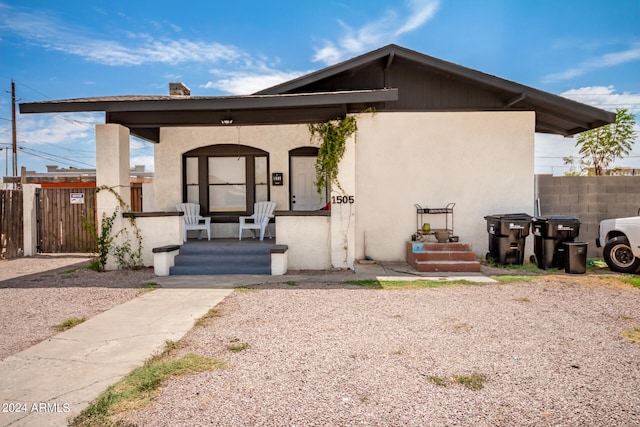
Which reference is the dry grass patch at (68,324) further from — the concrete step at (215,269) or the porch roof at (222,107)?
the porch roof at (222,107)

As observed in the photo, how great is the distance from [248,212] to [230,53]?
640 cm

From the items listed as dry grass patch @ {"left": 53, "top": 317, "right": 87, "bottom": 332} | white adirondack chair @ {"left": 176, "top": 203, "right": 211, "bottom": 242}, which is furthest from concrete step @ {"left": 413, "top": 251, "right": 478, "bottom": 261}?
dry grass patch @ {"left": 53, "top": 317, "right": 87, "bottom": 332}

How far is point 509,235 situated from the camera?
8.52m

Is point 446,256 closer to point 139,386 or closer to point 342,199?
point 342,199

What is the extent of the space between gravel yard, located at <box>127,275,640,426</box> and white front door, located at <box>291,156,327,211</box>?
4.97 metres

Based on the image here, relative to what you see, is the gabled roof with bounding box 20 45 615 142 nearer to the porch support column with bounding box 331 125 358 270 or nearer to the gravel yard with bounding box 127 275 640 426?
the porch support column with bounding box 331 125 358 270

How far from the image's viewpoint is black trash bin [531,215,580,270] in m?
8.20

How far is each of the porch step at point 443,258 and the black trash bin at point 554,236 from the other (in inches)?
54.6

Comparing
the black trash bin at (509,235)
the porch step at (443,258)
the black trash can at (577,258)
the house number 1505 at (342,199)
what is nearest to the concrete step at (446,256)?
the porch step at (443,258)

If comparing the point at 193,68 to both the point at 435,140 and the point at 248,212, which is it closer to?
the point at 248,212

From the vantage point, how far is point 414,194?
9445 mm

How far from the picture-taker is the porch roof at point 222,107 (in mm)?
7426

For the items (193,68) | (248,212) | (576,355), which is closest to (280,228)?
(248,212)

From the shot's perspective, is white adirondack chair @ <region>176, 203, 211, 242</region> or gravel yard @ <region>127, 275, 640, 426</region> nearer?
gravel yard @ <region>127, 275, 640, 426</region>
